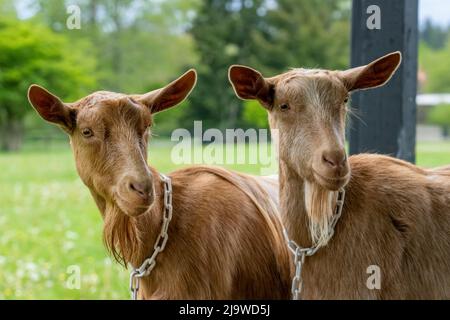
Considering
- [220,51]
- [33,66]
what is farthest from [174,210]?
[33,66]

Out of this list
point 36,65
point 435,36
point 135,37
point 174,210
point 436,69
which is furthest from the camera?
point 435,36

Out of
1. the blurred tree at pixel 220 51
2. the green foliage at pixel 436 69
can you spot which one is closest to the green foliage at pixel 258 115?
the blurred tree at pixel 220 51

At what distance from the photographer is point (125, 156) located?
2793 mm

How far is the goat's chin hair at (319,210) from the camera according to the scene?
9.29 ft

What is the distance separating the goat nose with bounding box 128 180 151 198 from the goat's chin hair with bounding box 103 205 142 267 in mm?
237

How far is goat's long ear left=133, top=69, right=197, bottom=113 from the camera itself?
302cm

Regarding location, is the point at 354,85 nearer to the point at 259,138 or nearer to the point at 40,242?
the point at 259,138

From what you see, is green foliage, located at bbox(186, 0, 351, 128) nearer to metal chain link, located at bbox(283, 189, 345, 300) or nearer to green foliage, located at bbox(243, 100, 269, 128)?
green foliage, located at bbox(243, 100, 269, 128)

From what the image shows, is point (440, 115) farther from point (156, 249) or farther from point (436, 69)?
point (156, 249)

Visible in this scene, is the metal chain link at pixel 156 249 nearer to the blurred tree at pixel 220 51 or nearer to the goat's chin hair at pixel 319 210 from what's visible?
the goat's chin hair at pixel 319 210

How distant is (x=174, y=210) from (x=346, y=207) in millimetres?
727

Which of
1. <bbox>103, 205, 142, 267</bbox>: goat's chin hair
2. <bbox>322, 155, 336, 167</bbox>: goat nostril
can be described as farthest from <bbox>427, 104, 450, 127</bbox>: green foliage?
<bbox>322, 155, 336, 167</bbox>: goat nostril

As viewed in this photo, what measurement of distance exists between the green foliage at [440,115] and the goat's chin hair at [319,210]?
31704 mm

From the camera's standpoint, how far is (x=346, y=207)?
2971 mm
